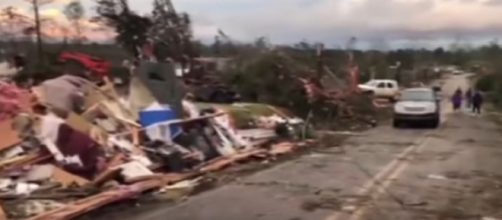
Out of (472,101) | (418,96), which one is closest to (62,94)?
(418,96)

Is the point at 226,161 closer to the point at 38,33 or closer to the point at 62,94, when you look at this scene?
the point at 62,94

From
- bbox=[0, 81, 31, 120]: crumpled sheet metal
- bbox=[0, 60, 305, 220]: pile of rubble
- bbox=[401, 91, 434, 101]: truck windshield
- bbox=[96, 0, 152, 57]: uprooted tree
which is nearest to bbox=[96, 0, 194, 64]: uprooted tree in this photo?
bbox=[96, 0, 152, 57]: uprooted tree

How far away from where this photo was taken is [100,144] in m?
17.2

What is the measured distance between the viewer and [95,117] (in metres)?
19.5

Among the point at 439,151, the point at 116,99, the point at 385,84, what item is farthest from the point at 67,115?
the point at 385,84

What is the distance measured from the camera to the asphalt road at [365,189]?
1315cm

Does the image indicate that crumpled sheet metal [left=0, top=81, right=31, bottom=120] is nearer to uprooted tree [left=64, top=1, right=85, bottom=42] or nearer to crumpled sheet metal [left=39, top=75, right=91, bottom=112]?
crumpled sheet metal [left=39, top=75, right=91, bottom=112]

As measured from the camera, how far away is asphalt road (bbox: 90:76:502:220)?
43.1ft

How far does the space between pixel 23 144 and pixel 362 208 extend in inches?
263

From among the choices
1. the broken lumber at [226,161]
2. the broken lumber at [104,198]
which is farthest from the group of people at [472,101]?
the broken lumber at [104,198]

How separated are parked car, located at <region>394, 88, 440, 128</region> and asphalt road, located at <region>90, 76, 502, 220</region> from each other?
1098 cm

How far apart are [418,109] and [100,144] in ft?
77.3

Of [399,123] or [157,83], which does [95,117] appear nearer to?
[157,83]

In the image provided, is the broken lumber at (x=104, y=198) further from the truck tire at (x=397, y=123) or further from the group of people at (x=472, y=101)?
the group of people at (x=472, y=101)
